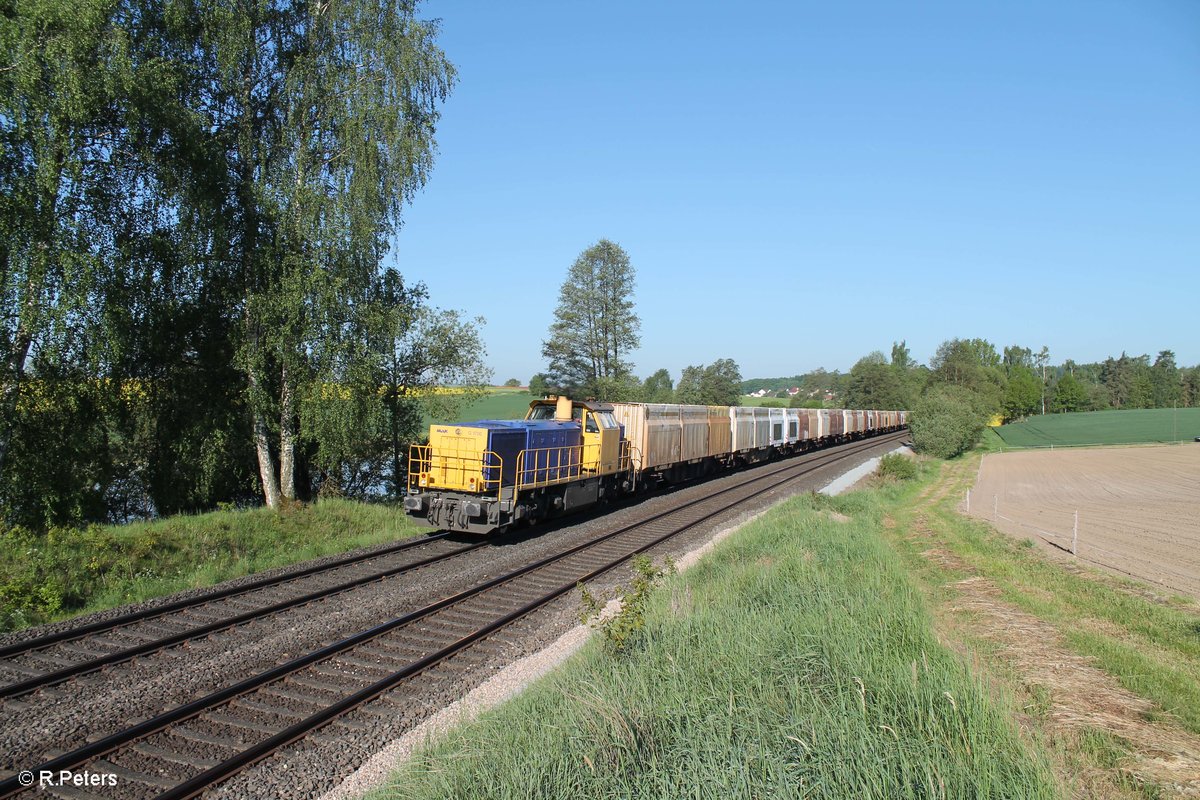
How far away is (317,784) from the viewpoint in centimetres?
557

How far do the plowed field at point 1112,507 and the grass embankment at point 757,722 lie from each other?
1203 cm

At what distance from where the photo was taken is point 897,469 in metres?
33.6

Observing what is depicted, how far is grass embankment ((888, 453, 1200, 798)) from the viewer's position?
5359 mm

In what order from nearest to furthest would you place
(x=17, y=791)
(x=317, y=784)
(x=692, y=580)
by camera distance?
(x=17, y=791) → (x=317, y=784) → (x=692, y=580)

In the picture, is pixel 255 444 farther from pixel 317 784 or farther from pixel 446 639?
pixel 317 784

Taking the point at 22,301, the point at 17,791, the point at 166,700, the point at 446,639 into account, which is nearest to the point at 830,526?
the point at 446,639

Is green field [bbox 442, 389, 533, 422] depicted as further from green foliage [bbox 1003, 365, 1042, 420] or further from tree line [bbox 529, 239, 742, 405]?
green foliage [bbox 1003, 365, 1042, 420]

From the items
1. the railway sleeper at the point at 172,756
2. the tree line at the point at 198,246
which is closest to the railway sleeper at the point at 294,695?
the railway sleeper at the point at 172,756

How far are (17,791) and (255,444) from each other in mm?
14784

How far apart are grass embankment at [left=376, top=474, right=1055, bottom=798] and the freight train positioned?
7.47 meters

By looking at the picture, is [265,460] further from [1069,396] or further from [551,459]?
[1069,396]

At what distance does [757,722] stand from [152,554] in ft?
38.9

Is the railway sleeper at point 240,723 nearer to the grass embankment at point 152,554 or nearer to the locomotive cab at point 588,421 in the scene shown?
the grass embankment at point 152,554

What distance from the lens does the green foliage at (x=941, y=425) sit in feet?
164
